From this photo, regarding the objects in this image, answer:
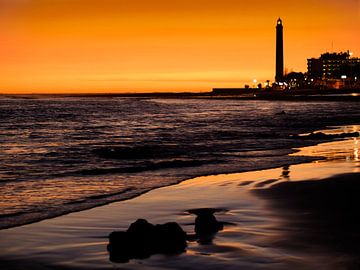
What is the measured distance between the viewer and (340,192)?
13438 millimetres

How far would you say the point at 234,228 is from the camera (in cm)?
1002

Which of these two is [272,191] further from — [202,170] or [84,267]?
[84,267]

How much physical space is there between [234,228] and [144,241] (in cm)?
193

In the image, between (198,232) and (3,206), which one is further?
(3,206)

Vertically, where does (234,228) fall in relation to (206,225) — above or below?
below

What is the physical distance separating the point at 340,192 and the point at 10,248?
7316mm

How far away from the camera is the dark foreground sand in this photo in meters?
8.07

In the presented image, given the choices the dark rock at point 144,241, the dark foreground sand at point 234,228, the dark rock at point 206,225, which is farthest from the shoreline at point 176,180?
the dark rock at point 206,225

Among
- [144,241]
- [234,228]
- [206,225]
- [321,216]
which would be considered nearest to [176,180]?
[321,216]

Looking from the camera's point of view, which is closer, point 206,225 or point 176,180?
point 206,225

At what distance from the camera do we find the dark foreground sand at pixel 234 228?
8070mm

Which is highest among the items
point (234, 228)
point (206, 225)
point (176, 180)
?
point (206, 225)

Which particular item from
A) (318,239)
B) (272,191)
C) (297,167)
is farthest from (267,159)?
(318,239)

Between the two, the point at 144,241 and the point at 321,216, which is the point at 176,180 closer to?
the point at 321,216
